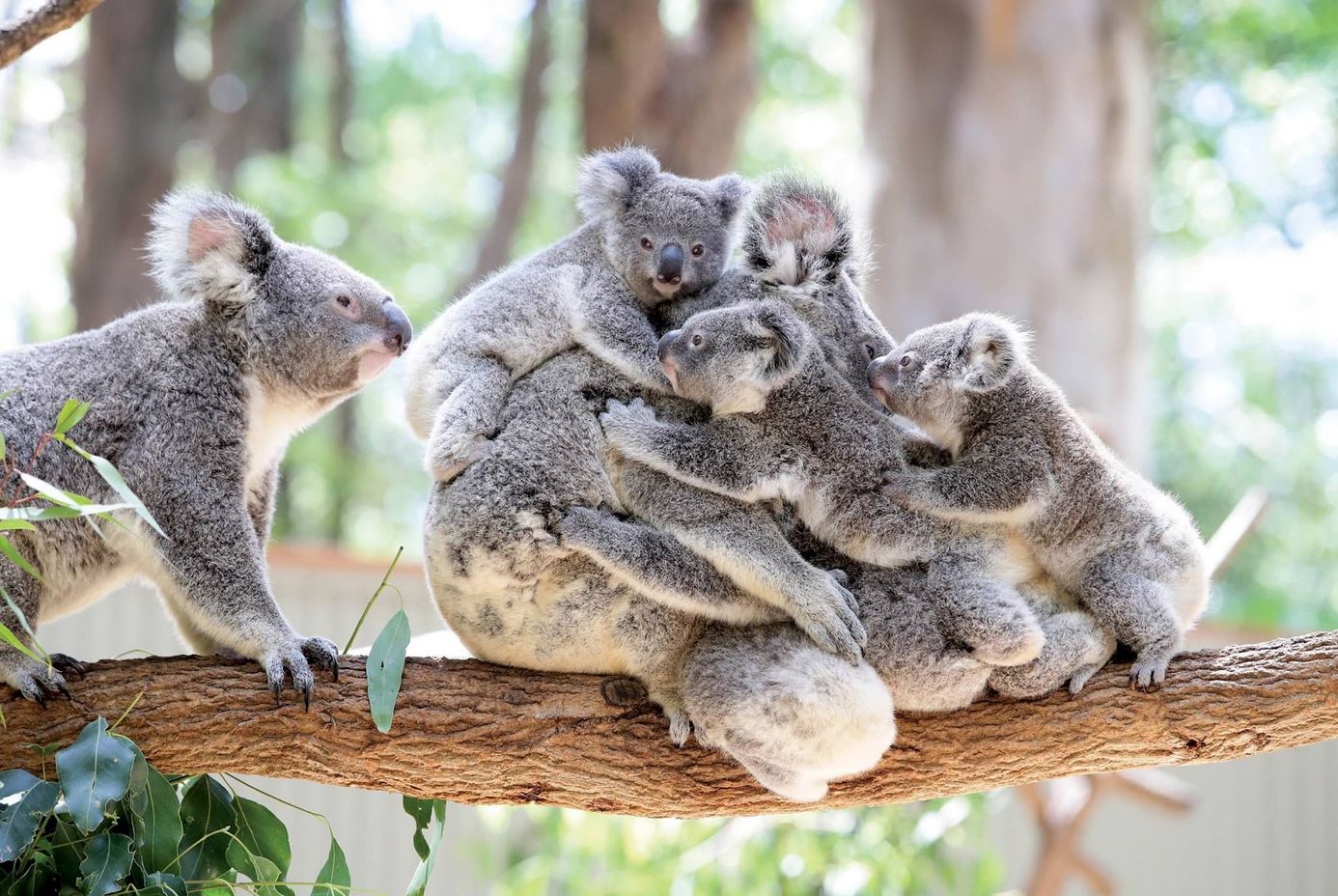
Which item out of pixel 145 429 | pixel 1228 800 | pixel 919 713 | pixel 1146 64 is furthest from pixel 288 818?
pixel 1146 64

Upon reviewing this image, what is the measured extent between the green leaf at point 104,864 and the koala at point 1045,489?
5.91 ft

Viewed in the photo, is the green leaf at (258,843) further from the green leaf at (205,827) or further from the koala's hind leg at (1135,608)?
the koala's hind leg at (1135,608)

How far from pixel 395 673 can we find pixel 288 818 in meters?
5.11

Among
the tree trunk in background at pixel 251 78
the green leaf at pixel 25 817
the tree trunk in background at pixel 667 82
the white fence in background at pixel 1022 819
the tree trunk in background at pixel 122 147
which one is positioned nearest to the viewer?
the green leaf at pixel 25 817

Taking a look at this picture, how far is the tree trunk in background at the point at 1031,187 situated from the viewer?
23.8 ft

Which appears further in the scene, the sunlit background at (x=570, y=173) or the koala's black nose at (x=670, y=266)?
the sunlit background at (x=570, y=173)

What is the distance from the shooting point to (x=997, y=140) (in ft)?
24.2

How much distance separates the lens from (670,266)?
11.0ft

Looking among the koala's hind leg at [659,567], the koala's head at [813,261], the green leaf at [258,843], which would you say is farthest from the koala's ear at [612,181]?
the green leaf at [258,843]

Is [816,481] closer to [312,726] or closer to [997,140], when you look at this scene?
[312,726]

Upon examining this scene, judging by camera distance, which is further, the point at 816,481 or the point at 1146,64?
the point at 1146,64

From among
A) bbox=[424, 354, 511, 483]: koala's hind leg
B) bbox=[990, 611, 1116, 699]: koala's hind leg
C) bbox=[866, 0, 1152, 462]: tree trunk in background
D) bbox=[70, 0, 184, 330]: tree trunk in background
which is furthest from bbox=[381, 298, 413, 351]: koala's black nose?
bbox=[70, 0, 184, 330]: tree trunk in background

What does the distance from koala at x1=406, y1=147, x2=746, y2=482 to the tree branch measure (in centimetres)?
106

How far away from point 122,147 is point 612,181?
22.4 feet
